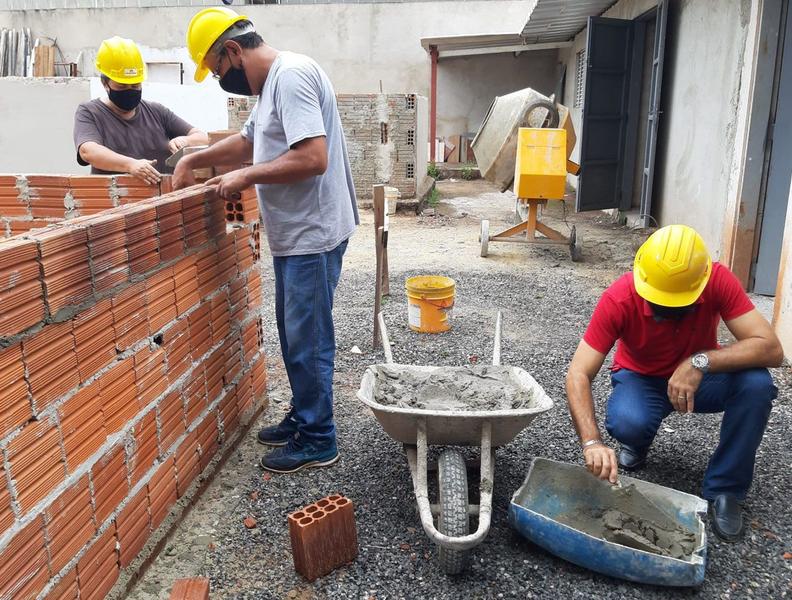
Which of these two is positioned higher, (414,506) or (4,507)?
(4,507)

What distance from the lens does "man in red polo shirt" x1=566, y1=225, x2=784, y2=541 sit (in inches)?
97.4

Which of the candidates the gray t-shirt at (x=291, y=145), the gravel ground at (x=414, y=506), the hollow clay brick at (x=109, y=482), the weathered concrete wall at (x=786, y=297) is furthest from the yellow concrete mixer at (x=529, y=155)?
the hollow clay brick at (x=109, y=482)

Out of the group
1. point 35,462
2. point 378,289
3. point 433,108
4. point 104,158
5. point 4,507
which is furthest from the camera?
point 433,108

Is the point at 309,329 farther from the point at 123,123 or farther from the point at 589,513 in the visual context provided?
the point at 123,123

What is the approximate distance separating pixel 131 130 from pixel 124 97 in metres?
0.20

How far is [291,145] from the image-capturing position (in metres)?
2.51

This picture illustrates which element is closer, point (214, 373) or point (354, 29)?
point (214, 373)

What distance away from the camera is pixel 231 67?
2.68 metres

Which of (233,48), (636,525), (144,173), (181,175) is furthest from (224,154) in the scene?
(636,525)

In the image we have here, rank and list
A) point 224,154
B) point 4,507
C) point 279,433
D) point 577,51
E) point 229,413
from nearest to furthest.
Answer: point 4,507 < point 224,154 < point 229,413 < point 279,433 < point 577,51

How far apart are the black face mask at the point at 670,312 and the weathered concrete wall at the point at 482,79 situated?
14872 mm

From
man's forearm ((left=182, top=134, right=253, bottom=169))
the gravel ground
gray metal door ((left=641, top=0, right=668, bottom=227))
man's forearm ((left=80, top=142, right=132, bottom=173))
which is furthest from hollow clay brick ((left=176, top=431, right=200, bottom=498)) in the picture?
gray metal door ((left=641, top=0, right=668, bottom=227))

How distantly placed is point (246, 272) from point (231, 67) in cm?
103

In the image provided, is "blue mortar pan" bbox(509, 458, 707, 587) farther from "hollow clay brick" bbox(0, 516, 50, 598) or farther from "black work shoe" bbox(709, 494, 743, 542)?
"hollow clay brick" bbox(0, 516, 50, 598)
